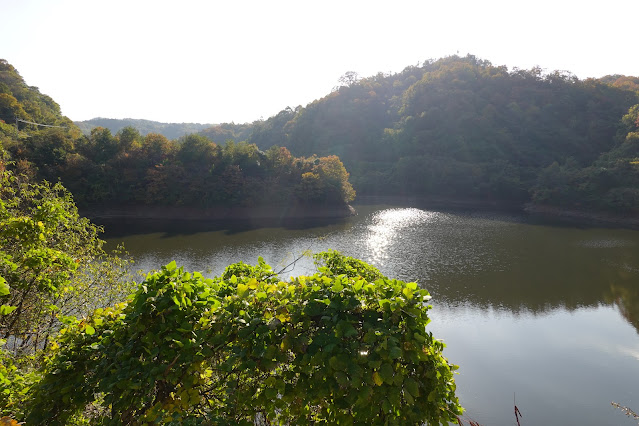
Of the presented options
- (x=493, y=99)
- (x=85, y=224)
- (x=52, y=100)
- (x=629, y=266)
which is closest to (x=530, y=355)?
(x=85, y=224)

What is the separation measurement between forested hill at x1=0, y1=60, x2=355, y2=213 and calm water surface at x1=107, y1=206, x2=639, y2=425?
15.5ft

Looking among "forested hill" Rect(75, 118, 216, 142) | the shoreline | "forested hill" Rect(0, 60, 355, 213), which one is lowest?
the shoreline

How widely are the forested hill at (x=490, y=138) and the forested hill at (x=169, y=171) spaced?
15.1 metres

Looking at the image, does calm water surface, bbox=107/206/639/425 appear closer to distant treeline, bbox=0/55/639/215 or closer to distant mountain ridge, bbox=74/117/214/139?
distant treeline, bbox=0/55/639/215

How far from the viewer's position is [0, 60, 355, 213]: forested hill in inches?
1217

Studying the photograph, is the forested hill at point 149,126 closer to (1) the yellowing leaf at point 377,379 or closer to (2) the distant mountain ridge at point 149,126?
(2) the distant mountain ridge at point 149,126

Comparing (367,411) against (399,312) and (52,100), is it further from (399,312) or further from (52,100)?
(52,100)

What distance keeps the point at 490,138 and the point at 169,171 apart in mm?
43335

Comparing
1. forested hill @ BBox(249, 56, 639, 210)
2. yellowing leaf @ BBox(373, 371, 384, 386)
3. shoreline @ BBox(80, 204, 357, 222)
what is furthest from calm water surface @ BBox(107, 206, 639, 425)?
forested hill @ BBox(249, 56, 639, 210)

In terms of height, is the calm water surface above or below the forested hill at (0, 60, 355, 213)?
below

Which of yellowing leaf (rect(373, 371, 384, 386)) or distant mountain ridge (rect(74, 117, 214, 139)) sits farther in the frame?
distant mountain ridge (rect(74, 117, 214, 139))

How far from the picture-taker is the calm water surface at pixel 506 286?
8.95m

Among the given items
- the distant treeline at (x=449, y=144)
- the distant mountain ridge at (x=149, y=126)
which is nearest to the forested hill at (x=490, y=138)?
the distant treeline at (x=449, y=144)

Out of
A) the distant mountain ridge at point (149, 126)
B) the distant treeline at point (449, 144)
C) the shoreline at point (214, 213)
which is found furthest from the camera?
the distant mountain ridge at point (149, 126)
